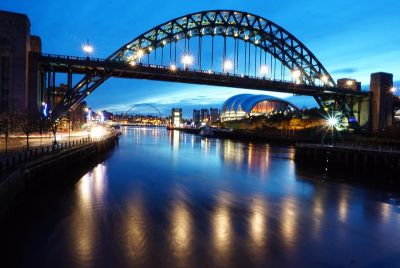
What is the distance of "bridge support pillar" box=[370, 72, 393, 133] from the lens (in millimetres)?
76688

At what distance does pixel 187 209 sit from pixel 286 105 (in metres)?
152

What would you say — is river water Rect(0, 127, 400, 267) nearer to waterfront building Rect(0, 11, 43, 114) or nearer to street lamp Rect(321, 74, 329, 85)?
waterfront building Rect(0, 11, 43, 114)

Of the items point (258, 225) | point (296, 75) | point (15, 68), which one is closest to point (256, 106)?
point (296, 75)

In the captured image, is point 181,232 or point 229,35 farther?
point 229,35

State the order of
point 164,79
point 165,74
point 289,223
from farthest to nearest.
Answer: point 164,79, point 165,74, point 289,223

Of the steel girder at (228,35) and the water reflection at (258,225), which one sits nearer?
the water reflection at (258,225)

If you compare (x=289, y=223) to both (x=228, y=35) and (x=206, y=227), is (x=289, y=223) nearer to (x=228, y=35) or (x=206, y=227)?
(x=206, y=227)

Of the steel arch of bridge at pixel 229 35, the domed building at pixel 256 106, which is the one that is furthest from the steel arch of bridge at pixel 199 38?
the domed building at pixel 256 106

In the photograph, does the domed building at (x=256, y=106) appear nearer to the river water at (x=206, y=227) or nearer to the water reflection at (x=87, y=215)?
the river water at (x=206, y=227)

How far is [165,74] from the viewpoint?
214 feet

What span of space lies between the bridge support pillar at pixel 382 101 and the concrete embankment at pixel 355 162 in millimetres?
37100

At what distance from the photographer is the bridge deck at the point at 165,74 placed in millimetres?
54588

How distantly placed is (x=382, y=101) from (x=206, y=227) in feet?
228

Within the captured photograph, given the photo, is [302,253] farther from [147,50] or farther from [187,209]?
[147,50]
